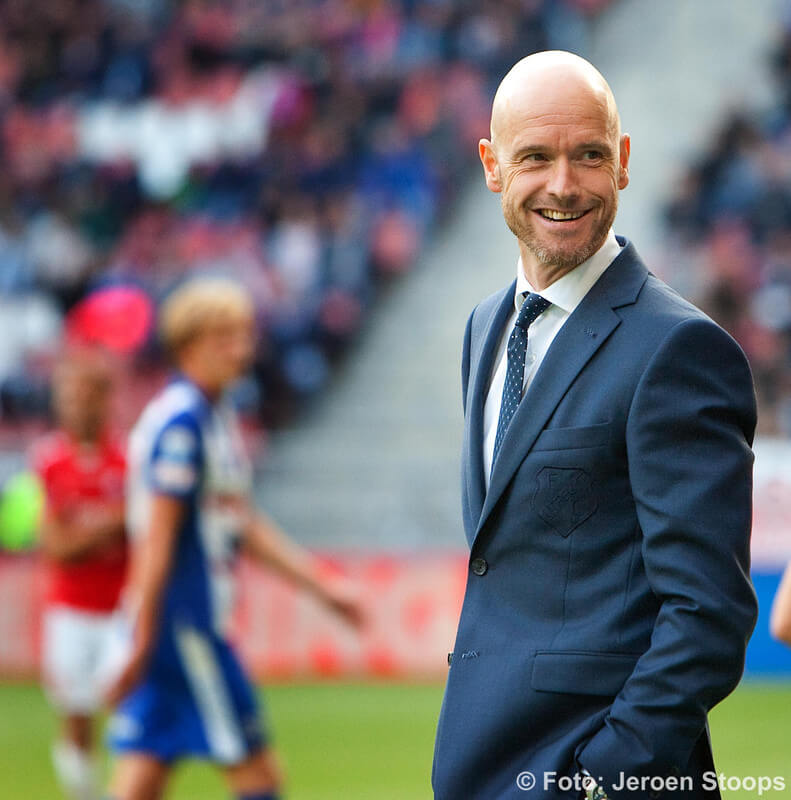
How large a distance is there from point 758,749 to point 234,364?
4616mm

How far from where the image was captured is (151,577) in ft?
16.2

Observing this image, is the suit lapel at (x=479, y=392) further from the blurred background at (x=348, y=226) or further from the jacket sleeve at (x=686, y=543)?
the blurred background at (x=348, y=226)

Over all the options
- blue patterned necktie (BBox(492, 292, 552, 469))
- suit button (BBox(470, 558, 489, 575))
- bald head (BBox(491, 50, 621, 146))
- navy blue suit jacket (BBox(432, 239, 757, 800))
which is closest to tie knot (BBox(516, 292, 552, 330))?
blue patterned necktie (BBox(492, 292, 552, 469))

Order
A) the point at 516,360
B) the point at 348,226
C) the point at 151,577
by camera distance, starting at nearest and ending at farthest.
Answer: the point at 516,360, the point at 151,577, the point at 348,226

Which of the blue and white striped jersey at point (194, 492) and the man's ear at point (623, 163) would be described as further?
the blue and white striped jersey at point (194, 492)

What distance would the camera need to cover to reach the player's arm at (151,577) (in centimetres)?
473

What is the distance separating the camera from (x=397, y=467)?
568 inches

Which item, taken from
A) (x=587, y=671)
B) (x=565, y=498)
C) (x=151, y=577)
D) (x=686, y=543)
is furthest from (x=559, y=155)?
(x=151, y=577)

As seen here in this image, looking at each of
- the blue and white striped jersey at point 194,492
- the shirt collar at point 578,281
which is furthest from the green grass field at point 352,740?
the shirt collar at point 578,281

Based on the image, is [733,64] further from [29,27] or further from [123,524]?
[123,524]

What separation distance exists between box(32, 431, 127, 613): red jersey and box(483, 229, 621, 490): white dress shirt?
16.1ft

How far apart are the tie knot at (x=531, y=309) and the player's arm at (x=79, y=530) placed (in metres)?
4.97

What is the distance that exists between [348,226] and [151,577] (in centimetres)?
1227

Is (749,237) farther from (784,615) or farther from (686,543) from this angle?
(686,543)
